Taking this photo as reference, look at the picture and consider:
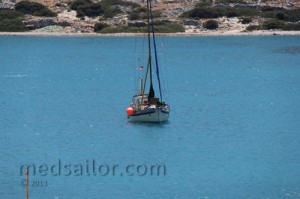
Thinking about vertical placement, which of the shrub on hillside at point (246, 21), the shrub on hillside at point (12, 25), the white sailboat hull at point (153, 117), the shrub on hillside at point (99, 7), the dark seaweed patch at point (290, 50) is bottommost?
the dark seaweed patch at point (290, 50)

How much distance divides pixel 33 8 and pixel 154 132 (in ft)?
318

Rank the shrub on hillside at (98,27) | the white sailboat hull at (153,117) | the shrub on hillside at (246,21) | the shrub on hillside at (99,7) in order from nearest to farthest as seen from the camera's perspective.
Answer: the white sailboat hull at (153,117)
the shrub on hillside at (246,21)
the shrub on hillside at (98,27)
the shrub on hillside at (99,7)

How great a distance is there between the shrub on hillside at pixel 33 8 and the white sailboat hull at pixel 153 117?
88.2 m

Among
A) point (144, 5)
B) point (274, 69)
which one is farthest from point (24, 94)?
point (144, 5)

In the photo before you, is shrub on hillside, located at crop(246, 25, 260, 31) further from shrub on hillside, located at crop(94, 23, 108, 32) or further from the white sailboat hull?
the white sailboat hull

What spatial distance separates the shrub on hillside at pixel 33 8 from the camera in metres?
162

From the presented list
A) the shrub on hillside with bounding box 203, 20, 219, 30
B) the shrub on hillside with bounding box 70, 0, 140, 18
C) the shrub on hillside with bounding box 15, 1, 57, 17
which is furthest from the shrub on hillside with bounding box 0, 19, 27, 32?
the shrub on hillside with bounding box 203, 20, 219, 30

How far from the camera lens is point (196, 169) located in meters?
60.1

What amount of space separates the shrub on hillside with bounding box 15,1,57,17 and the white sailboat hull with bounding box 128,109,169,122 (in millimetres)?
88235

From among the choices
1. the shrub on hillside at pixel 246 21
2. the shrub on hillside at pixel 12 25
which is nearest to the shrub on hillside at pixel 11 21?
the shrub on hillside at pixel 12 25

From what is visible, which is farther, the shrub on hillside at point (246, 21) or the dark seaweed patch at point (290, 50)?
the shrub on hillside at point (246, 21)

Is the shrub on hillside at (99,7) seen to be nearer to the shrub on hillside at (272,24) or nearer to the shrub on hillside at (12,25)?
the shrub on hillside at (12,25)

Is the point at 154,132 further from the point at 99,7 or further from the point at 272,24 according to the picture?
the point at 99,7

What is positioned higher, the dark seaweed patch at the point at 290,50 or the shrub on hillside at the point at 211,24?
the shrub on hillside at the point at 211,24
